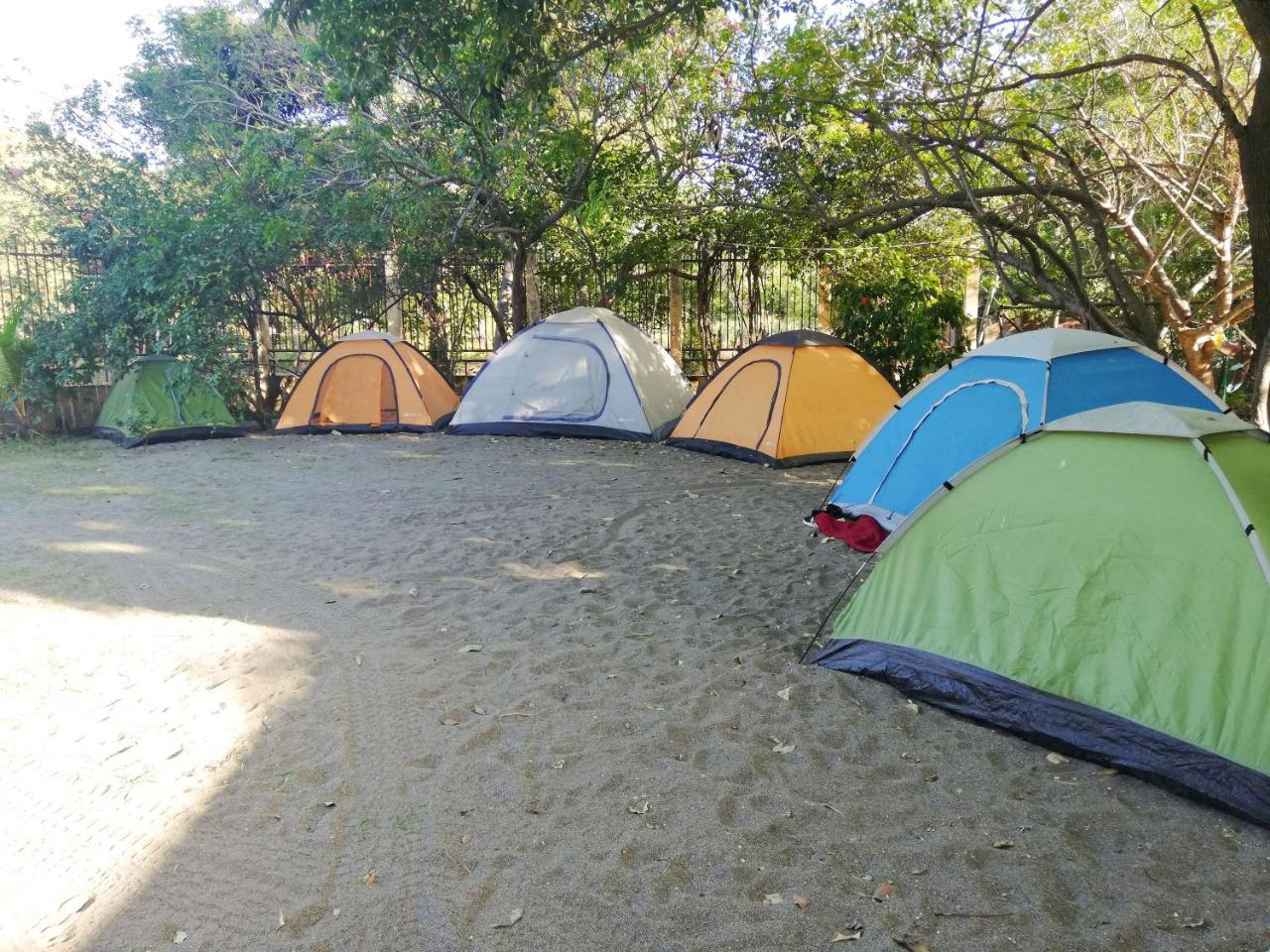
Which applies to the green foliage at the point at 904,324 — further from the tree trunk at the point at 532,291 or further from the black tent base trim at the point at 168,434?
the black tent base trim at the point at 168,434

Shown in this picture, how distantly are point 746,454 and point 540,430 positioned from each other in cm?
279

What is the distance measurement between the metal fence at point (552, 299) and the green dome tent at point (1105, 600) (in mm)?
9551

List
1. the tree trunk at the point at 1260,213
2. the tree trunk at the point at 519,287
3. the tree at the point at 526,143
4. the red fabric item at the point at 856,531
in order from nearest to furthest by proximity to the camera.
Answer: the tree trunk at the point at 1260,213
the red fabric item at the point at 856,531
the tree at the point at 526,143
the tree trunk at the point at 519,287

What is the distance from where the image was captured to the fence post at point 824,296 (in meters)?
13.3

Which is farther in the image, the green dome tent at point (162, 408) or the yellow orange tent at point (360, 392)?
the yellow orange tent at point (360, 392)

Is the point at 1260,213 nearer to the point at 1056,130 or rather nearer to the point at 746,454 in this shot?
the point at 746,454

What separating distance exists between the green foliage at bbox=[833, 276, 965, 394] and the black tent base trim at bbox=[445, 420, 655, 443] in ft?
10.1

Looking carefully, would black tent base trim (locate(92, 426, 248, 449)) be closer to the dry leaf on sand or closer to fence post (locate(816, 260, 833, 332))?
fence post (locate(816, 260, 833, 332))

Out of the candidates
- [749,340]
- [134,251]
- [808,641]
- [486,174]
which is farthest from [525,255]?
[808,641]

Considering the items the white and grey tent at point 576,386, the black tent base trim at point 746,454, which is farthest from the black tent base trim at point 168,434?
the black tent base trim at point 746,454

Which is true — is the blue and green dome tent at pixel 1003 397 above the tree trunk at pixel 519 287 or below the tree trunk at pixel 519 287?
below

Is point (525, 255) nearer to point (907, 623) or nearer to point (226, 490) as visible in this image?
point (226, 490)

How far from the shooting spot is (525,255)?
12.8 meters

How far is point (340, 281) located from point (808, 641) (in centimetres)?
→ 1046
